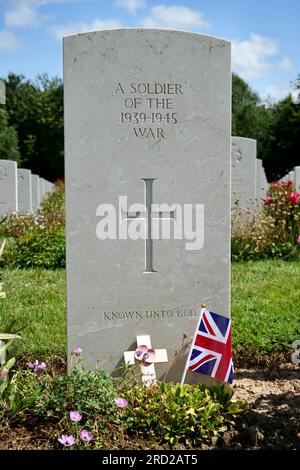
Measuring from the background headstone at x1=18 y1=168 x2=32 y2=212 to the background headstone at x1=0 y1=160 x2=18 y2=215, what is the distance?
3.02 metres

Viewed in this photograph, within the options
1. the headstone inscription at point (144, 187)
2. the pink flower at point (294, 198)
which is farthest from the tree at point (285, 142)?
the headstone inscription at point (144, 187)

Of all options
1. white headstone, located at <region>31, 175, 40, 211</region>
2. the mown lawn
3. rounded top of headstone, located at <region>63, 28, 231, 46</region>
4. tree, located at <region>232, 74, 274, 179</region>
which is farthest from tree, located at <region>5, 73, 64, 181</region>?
rounded top of headstone, located at <region>63, 28, 231, 46</region>

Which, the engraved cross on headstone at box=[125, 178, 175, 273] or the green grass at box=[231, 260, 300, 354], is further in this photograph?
the green grass at box=[231, 260, 300, 354]

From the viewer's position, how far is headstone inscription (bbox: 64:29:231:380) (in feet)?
10.6

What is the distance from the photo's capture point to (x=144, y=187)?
10.9ft

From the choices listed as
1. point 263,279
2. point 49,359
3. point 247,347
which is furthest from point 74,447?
point 263,279

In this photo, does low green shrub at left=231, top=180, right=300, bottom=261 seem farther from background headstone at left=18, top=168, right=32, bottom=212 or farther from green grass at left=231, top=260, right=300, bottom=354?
background headstone at left=18, top=168, right=32, bottom=212

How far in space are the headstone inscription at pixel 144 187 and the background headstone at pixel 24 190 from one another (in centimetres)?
1232

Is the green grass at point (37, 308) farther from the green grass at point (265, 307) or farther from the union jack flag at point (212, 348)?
the green grass at point (265, 307)

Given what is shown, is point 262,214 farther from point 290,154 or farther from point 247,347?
point 290,154

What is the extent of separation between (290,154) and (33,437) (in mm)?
34908

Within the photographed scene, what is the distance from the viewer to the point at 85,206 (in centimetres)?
325

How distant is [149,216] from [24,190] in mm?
12603

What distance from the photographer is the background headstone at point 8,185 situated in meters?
12.1
